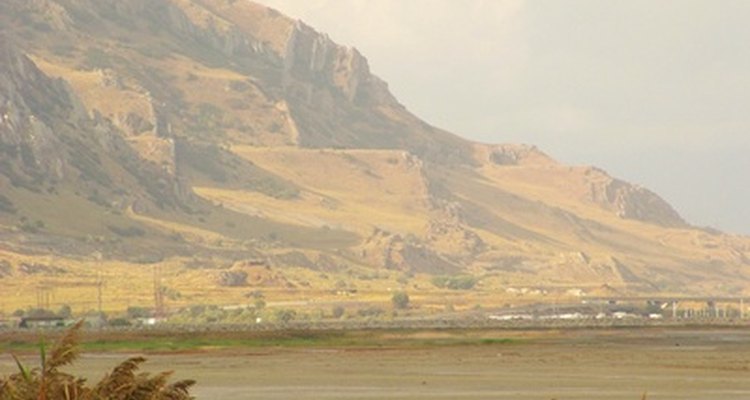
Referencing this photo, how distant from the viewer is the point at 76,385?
24672 mm

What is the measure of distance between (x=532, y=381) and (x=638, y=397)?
9.54m

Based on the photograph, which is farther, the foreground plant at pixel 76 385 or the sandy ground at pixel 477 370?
the sandy ground at pixel 477 370

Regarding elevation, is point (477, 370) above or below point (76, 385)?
above

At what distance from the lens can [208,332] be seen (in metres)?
132

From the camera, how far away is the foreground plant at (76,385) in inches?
953

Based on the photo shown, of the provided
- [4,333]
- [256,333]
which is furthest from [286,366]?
[4,333]

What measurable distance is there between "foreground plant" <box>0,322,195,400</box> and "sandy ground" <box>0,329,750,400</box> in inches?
1176

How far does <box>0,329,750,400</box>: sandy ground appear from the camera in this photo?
188ft

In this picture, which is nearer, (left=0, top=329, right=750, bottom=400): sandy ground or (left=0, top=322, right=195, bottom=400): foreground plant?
→ (left=0, top=322, right=195, bottom=400): foreground plant

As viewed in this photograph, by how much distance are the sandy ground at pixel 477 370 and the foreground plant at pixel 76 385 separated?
2987cm

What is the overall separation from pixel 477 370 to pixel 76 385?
160 ft

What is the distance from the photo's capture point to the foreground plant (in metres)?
24.2

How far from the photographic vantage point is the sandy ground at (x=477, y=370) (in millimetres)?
57250

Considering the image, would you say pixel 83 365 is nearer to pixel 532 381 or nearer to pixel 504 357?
pixel 504 357
